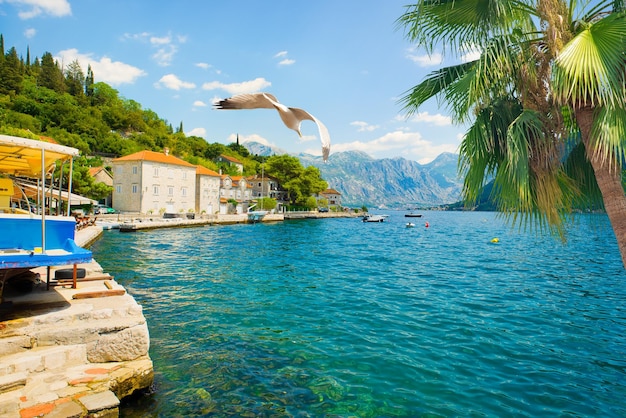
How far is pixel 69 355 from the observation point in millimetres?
5348

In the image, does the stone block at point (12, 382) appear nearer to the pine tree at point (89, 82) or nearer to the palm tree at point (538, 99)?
the palm tree at point (538, 99)

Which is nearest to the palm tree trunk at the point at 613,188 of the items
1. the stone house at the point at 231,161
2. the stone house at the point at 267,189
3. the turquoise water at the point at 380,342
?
the turquoise water at the point at 380,342

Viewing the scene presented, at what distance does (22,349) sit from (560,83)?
26.1 feet

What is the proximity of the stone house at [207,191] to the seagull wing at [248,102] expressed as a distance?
6878cm

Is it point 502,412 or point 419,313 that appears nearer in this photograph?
point 502,412

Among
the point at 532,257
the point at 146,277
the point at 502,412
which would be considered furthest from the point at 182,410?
the point at 532,257

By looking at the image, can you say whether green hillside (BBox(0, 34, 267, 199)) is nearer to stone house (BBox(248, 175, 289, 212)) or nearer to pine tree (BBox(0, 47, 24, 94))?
pine tree (BBox(0, 47, 24, 94))

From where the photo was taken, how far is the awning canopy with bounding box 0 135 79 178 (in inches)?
267

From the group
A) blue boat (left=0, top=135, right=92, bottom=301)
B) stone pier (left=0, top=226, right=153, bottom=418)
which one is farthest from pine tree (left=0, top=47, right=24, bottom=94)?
stone pier (left=0, top=226, right=153, bottom=418)

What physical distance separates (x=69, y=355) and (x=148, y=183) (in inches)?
2190

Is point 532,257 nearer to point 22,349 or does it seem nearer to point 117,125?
point 22,349

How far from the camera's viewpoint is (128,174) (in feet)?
183

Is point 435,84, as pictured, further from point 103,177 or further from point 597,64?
point 103,177

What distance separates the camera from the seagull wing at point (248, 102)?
2652 millimetres
